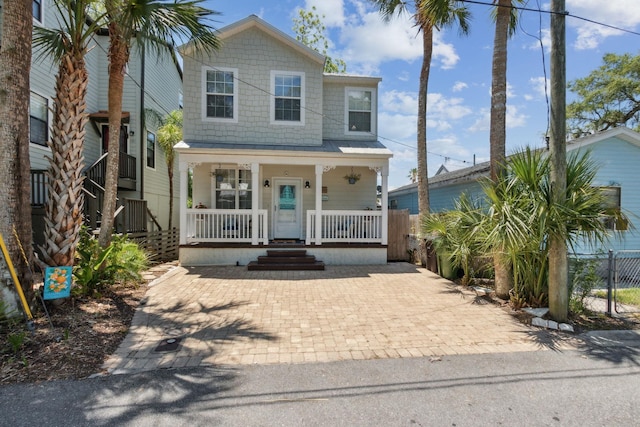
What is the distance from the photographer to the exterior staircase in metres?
9.49

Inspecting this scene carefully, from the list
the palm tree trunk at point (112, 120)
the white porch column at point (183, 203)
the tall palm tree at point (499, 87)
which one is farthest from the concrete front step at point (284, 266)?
the tall palm tree at point (499, 87)

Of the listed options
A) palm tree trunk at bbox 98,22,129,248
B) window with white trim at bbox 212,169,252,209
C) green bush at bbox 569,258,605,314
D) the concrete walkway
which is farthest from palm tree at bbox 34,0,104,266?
green bush at bbox 569,258,605,314

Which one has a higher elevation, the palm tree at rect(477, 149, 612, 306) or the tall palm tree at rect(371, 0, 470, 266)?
the tall palm tree at rect(371, 0, 470, 266)

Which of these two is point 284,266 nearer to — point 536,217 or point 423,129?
point 423,129

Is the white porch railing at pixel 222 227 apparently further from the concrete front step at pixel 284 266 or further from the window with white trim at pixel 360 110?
the window with white trim at pixel 360 110

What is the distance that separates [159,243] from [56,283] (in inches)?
305

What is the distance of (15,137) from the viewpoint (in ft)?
15.6

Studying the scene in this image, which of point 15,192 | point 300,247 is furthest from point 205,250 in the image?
point 15,192

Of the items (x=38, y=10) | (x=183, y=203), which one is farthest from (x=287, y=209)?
(x=38, y=10)

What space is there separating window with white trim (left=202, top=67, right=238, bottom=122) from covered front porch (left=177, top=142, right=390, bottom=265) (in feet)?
5.48

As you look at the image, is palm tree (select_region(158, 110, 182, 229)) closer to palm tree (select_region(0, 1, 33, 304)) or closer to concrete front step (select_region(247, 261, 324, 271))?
concrete front step (select_region(247, 261, 324, 271))

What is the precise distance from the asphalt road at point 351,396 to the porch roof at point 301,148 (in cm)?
738

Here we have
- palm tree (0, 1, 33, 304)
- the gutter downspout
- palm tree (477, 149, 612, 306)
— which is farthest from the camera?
the gutter downspout

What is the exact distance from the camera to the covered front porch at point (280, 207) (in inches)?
396
